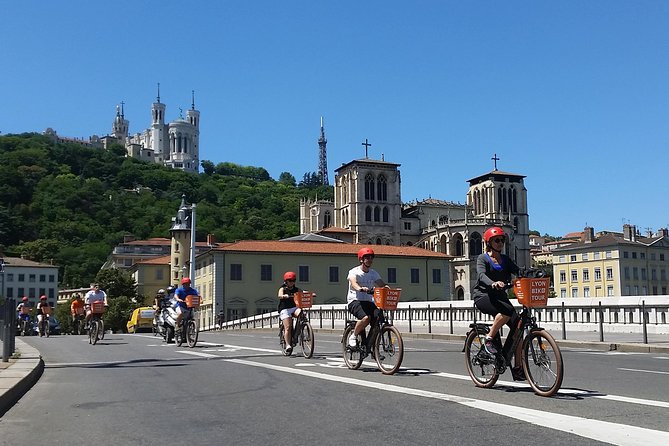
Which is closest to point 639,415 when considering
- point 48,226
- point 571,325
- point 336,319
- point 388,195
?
point 571,325

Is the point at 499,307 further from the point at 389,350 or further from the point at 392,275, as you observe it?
the point at 392,275

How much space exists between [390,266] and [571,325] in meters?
50.0

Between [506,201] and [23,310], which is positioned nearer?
[23,310]

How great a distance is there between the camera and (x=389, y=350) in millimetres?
10102

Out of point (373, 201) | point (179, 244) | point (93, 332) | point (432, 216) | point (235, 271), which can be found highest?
point (373, 201)

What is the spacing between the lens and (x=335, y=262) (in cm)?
7306

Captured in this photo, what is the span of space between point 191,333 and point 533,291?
39.0 feet

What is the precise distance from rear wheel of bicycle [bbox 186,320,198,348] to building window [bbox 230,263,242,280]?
51.3 metres

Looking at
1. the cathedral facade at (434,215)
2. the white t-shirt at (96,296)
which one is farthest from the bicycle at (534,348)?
the cathedral facade at (434,215)

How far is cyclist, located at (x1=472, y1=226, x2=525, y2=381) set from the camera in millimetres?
7660

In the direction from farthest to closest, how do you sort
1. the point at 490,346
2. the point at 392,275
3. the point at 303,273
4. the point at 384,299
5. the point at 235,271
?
the point at 392,275
the point at 303,273
the point at 235,271
the point at 384,299
the point at 490,346

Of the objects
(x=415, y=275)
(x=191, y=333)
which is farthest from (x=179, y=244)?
(x=191, y=333)

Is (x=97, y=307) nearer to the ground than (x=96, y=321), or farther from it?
farther from it

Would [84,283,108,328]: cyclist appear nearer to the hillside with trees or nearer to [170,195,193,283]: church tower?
[170,195,193,283]: church tower
